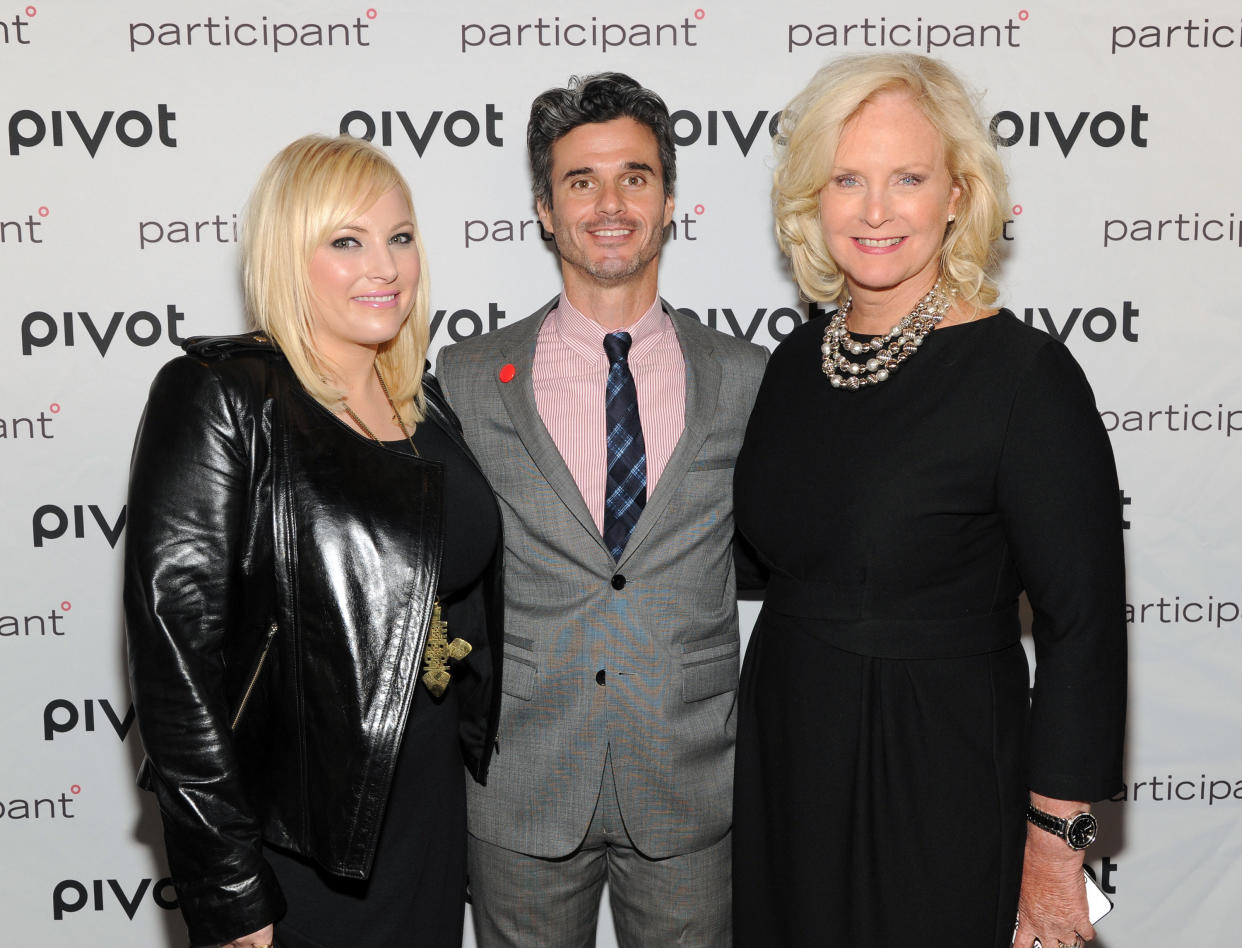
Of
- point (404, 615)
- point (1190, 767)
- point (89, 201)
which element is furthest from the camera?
point (1190, 767)

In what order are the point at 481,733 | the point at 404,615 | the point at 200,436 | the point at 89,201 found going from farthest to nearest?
the point at 89,201, the point at 481,733, the point at 404,615, the point at 200,436

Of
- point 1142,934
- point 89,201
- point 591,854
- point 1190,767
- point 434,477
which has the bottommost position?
point 1142,934

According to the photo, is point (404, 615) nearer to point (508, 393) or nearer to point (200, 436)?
point (200, 436)

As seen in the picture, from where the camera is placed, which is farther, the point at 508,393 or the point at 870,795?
the point at 508,393

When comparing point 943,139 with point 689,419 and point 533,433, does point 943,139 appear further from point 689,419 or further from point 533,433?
point 533,433

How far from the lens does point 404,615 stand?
172 centimetres

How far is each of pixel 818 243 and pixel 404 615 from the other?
115cm

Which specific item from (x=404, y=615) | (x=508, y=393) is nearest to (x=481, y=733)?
(x=404, y=615)

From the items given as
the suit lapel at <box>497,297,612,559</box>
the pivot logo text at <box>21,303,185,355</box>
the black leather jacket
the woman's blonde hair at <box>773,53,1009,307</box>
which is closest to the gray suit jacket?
the suit lapel at <box>497,297,612,559</box>

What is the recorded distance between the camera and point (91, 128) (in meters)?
2.71

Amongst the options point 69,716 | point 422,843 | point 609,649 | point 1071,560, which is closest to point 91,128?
point 69,716

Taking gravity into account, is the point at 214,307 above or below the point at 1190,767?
above

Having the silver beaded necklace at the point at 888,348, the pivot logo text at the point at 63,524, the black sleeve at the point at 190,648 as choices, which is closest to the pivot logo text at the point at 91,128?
the pivot logo text at the point at 63,524

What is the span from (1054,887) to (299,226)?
1738 millimetres
